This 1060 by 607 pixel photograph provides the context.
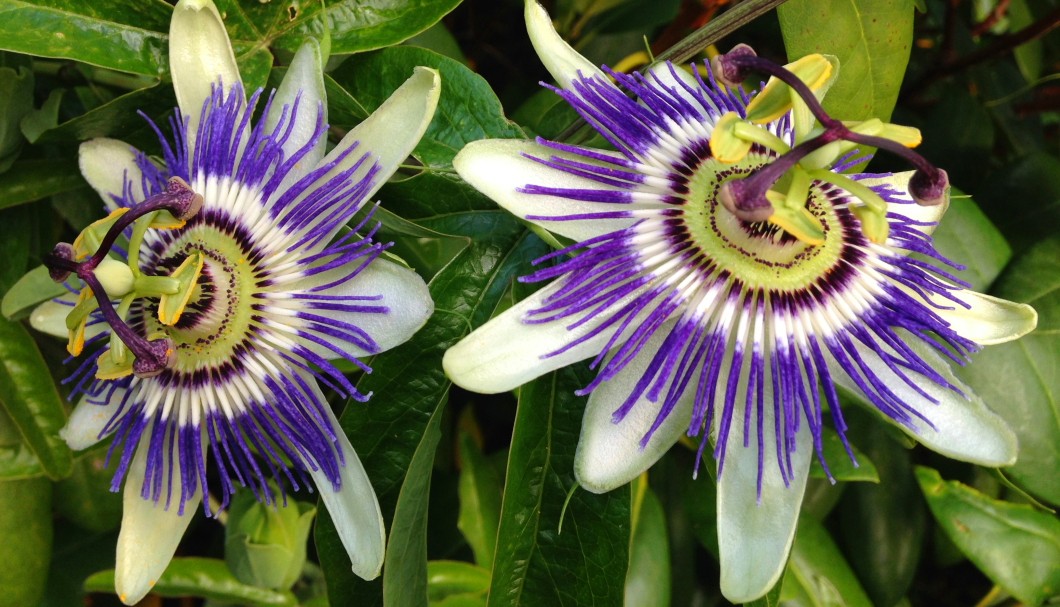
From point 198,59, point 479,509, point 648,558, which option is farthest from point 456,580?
point 198,59

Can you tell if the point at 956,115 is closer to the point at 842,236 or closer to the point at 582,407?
the point at 842,236

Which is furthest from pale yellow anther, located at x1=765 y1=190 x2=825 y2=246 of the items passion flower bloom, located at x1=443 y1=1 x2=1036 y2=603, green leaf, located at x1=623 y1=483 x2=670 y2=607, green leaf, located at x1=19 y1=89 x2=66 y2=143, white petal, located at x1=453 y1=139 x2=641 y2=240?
green leaf, located at x1=19 y1=89 x2=66 y2=143

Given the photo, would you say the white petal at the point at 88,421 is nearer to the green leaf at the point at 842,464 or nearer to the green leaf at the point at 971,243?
the green leaf at the point at 842,464

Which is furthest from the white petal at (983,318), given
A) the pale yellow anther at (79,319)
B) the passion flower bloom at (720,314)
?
the pale yellow anther at (79,319)

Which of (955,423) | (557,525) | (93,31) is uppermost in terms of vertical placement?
(93,31)

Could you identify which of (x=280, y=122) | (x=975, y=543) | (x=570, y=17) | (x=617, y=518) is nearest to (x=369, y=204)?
(x=280, y=122)

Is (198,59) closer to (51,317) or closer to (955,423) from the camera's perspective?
(51,317)
